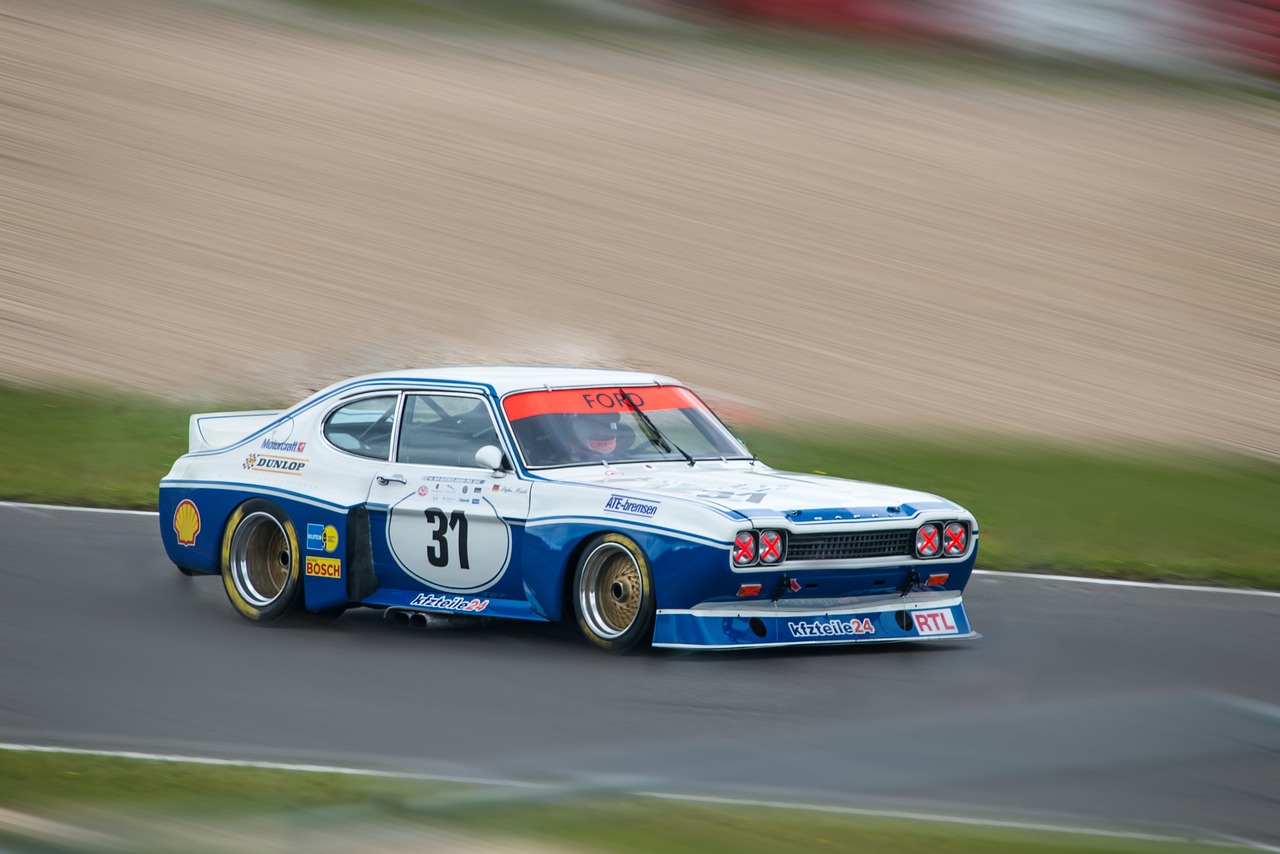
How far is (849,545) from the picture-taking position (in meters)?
8.89

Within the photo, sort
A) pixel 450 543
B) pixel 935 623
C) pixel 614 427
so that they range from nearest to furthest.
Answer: pixel 935 623
pixel 450 543
pixel 614 427

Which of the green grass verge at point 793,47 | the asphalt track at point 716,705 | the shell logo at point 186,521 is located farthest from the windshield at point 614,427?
the green grass verge at point 793,47

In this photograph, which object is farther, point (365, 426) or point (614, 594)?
point (365, 426)

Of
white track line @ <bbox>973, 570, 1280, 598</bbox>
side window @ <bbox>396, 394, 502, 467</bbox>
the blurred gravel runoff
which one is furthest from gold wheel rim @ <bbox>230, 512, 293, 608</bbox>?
the blurred gravel runoff

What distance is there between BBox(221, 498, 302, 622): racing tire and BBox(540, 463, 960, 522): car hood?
1.82 m

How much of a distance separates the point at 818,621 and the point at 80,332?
40.2 ft

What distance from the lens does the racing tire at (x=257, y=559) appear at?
10102 mm

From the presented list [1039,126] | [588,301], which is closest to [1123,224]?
[1039,126]

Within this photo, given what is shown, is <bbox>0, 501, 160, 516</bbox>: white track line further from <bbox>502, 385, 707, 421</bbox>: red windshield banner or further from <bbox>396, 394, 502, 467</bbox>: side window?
<bbox>502, 385, 707, 421</bbox>: red windshield banner

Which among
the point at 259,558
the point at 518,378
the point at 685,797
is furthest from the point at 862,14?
the point at 685,797

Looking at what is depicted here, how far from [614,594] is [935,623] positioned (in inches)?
62.6

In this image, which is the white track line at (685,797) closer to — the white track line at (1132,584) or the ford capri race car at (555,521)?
the ford capri race car at (555,521)

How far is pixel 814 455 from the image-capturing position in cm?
1642

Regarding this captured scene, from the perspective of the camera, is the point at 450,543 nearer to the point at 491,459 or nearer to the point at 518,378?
the point at 491,459
